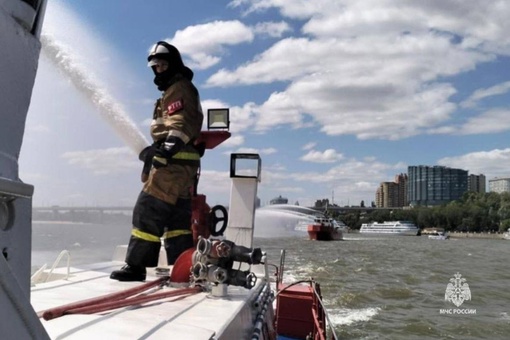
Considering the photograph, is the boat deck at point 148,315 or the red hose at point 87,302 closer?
the boat deck at point 148,315

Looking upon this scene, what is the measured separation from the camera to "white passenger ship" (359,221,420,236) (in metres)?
111

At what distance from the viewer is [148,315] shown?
295 centimetres

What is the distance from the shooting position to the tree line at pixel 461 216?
120 meters

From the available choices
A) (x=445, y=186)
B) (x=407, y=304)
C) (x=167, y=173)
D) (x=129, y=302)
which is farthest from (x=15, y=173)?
(x=445, y=186)

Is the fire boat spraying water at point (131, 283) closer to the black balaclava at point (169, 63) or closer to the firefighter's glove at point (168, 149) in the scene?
the firefighter's glove at point (168, 149)

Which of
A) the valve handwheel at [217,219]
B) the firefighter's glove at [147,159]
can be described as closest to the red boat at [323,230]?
the valve handwheel at [217,219]

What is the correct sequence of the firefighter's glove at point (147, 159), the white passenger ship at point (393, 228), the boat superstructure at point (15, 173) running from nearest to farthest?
the boat superstructure at point (15, 173) < the firefighter's glove at point (147, 159) < the white passenger ship at point (393, 228)

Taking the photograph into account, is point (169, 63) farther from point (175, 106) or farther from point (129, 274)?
point (129, 274)

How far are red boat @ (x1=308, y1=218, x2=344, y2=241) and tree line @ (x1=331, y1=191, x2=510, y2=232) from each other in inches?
2276

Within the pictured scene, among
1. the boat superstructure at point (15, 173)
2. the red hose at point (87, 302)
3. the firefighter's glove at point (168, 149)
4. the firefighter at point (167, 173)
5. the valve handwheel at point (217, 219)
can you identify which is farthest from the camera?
the valve handwheel at point (217, 219)

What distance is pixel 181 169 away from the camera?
15.0ft

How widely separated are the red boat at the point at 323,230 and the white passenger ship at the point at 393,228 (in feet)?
139

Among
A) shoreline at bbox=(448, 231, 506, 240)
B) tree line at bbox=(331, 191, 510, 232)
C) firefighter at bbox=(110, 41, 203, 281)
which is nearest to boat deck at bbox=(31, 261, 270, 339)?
firefighter at bbox=(110, 41, 203, 281)

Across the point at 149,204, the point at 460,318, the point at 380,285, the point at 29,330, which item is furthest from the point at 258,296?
the point at 380,285
